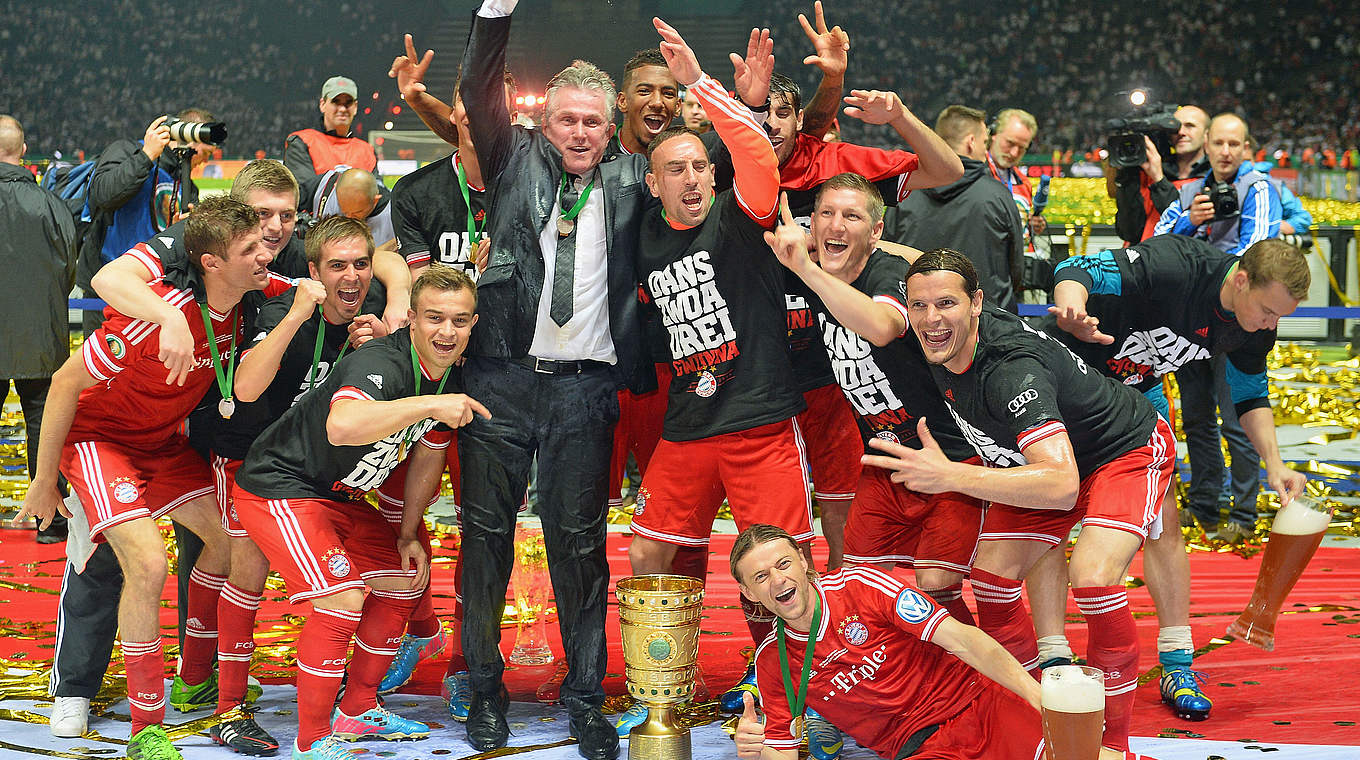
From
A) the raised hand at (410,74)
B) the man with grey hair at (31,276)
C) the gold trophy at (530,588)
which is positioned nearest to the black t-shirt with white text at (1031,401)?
the gold trophy at (530,588)

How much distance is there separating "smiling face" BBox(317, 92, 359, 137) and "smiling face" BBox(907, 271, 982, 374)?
15.5ft

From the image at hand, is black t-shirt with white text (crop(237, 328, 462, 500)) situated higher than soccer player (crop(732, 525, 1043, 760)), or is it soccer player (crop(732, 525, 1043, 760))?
black t-shirt with white text (crop(237, 328, 462, 500))

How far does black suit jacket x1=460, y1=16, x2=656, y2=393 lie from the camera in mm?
3664

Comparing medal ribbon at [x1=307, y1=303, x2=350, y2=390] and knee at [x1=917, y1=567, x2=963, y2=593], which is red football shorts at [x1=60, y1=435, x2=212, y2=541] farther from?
knee at [x1=917, y1=567, x2=963, y2=593]

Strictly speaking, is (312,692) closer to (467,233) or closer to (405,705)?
(405,705)

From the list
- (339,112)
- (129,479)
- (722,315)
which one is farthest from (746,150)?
(339,112)

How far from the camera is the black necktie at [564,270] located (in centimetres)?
363

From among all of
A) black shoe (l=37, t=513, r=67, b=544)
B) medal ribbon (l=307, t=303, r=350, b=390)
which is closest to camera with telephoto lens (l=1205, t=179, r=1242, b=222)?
medal ribbon (l=307, t=303, r=350, b=390)

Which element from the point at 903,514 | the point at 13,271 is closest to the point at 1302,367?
the point at 903,514

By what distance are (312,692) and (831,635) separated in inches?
57.3

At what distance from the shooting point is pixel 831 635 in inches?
131

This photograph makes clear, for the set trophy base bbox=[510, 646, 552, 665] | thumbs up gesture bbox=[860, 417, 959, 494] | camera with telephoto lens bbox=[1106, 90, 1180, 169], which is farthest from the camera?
camera with telephoto lens bbox=[1106, 90, 1180, 169]

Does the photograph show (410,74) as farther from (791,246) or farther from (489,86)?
(791,246)

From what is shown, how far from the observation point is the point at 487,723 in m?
3.65
